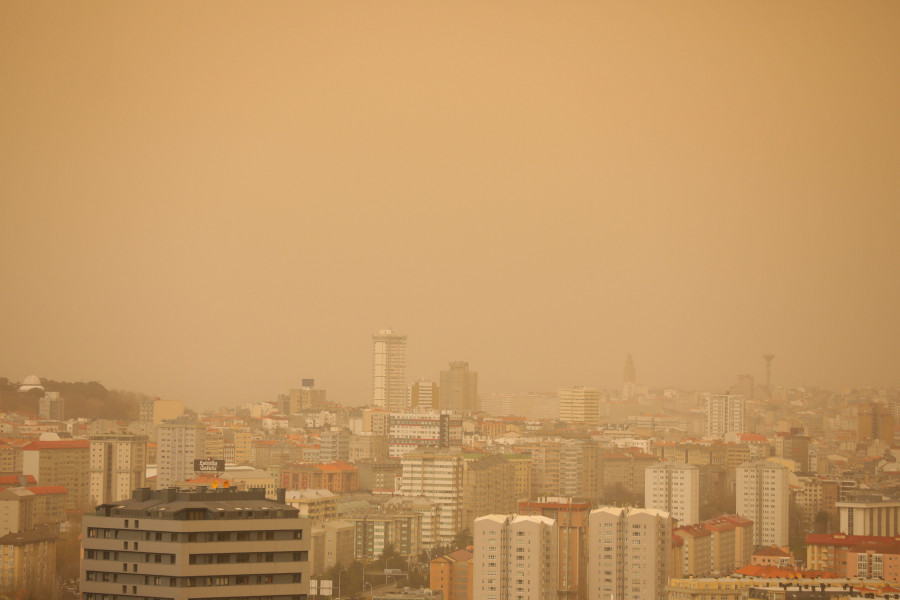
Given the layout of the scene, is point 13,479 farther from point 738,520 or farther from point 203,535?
point 203,535

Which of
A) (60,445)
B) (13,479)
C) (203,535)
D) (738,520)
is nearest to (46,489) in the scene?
(13,479)

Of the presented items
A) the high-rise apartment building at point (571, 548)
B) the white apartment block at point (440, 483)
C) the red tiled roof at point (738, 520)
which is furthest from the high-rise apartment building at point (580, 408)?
the high-rise apartment building at point (571, 548)

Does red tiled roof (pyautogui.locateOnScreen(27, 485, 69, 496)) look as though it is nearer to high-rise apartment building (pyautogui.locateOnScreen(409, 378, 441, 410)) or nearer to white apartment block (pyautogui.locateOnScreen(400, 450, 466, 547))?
white apartment block (pyautogui.locateOnScreen(400, 450, 466, 547))

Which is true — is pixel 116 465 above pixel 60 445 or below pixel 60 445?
below

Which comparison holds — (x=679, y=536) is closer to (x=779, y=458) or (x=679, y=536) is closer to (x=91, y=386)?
(x=779, y=458)

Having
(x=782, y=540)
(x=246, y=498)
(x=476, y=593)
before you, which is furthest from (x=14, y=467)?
(x=246, y=498)

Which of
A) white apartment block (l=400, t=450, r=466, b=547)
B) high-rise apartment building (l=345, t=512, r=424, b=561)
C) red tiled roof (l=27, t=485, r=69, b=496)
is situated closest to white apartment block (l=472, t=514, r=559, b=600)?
high-rise apartment building (l=345, t=512, r=424, b=561)
